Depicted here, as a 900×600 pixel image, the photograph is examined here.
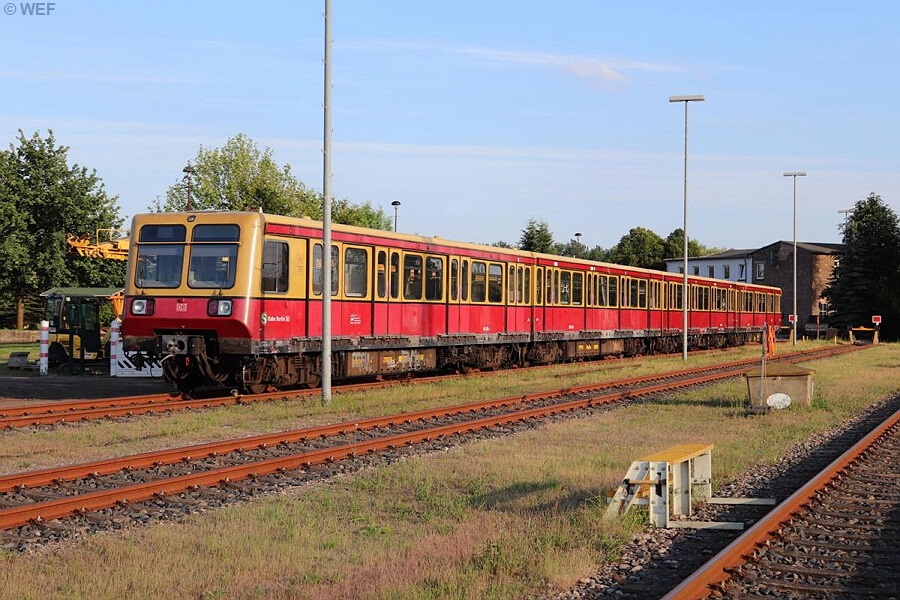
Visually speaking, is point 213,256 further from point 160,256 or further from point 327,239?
point 327,239

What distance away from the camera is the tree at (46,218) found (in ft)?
176

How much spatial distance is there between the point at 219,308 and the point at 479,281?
31.0 feet

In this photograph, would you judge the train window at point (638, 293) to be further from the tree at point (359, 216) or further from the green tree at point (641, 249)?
the green tree at point (641, 249)

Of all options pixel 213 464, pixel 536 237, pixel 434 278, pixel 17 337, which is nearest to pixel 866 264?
pixel 536 237

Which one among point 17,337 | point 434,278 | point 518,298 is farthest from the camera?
point 17,337

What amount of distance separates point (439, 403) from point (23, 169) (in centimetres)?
4445

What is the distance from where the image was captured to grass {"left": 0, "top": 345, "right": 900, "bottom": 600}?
675 centimetres

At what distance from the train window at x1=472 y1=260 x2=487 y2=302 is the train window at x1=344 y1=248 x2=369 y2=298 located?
517cm

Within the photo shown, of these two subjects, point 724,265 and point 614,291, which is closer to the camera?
point 614,291

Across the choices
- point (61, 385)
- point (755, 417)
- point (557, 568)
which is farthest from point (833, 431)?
point (61, 385)

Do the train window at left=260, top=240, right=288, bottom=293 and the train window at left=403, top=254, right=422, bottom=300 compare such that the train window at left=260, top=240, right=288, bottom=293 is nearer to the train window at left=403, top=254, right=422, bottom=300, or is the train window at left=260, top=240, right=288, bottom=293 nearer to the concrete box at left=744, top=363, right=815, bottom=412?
the train window at left=403, top=254, right=422, bottom=300

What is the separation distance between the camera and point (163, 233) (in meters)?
18.8

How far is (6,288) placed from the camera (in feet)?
181

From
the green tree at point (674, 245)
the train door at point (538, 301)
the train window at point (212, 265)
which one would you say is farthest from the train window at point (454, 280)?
the green tree at point (674, 245)
